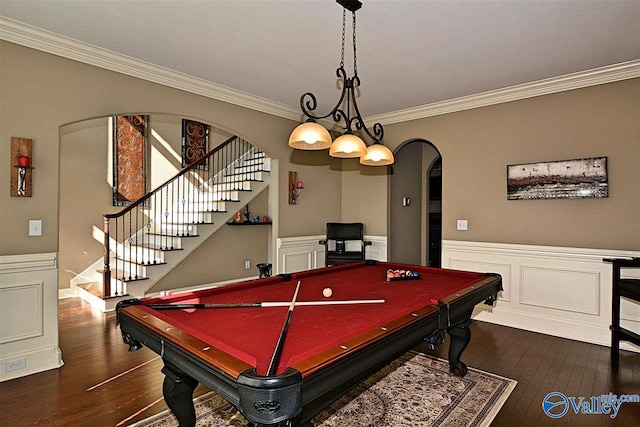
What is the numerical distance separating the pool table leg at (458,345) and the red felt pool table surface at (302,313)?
0.41m

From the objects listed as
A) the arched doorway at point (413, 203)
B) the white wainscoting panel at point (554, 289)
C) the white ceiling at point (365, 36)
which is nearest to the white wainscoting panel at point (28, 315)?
the white ceiling at point (365, 36)

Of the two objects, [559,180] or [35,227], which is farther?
[559,180]

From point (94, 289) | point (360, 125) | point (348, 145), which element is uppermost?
point (360, 125)

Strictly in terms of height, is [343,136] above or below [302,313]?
above

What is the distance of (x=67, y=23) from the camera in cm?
271

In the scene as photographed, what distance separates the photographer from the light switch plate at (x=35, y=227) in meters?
2.86

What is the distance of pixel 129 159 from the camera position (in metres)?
5.95

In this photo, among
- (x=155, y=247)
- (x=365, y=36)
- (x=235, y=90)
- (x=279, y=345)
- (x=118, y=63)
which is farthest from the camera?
(x=155, y=247)

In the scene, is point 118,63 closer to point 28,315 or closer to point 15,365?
point 28,315

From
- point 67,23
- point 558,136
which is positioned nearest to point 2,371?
point 67,23

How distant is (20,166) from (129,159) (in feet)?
11.2

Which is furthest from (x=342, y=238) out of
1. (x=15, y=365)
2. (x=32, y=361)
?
(x=15, y=365)

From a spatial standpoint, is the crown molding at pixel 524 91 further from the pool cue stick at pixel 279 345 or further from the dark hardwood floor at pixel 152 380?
the pool cue stick at pixel 279 345

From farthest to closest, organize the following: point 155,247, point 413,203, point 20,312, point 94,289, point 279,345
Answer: point 413,203 → point 155,247 → point 94,289 → point 20,312 → point 279,345
